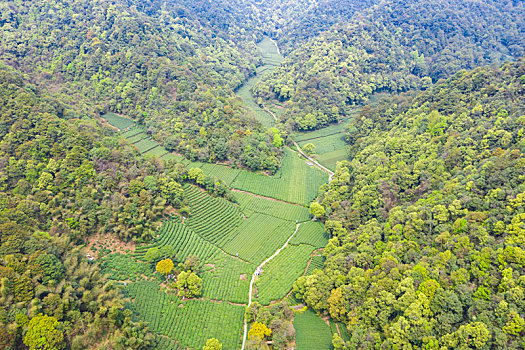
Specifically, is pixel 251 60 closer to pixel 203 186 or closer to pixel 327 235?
pixel 203 186

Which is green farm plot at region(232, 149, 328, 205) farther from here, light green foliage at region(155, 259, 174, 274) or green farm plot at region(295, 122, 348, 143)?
light green foliage at region(155, 259, 174, 274)

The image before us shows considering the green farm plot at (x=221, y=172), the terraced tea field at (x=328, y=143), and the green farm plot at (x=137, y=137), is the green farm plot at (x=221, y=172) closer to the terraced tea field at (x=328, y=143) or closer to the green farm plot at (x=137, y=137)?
the green farm plot at (x=137, y=137)

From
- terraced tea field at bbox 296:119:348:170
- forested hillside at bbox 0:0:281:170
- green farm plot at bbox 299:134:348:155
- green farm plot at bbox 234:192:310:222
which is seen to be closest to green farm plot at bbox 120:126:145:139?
forested hillside at bbox 0:0:281:170

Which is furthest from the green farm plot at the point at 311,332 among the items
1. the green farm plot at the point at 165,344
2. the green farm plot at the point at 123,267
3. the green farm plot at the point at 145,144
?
the green farm plot at the point at 145,144

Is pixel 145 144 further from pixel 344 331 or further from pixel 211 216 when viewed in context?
pixel 344 331

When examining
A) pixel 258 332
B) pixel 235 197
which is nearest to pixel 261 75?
pixel 235 197

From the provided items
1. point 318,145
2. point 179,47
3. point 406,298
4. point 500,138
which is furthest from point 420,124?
point 179,47

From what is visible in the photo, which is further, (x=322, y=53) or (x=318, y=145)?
(x=322, y=53)
